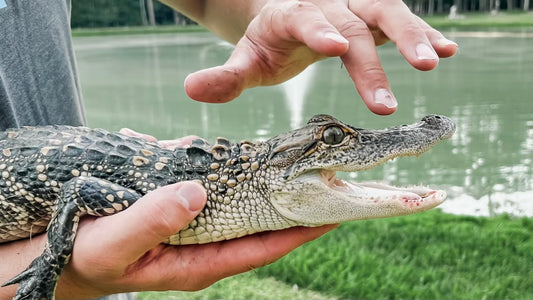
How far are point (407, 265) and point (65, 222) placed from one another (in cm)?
241

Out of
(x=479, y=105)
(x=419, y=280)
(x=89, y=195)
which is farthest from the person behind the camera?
(x=479, y=105)

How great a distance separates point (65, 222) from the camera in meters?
1.58

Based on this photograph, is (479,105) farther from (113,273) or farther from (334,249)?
(113,273)

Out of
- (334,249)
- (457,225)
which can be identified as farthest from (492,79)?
(334,249)

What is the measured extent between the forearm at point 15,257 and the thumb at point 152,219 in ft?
1.27

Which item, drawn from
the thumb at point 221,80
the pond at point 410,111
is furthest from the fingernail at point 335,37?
the pond at point 410,111

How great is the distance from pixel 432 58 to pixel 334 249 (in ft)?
7.84

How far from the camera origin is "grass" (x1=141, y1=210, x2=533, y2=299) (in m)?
3.21

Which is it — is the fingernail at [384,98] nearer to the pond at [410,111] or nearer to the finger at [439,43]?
the finger at [439,43]

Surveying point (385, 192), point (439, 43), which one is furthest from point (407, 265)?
point (439, 43)

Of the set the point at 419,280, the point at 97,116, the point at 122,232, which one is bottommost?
the point at 419,280

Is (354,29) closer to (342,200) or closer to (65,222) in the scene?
(342,200)

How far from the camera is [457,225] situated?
3.90m

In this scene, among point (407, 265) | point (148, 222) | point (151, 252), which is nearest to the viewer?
point (148, 222)
